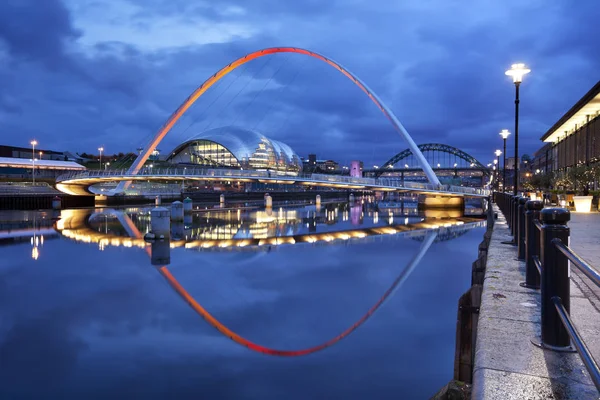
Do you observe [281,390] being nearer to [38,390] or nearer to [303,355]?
[303,355]

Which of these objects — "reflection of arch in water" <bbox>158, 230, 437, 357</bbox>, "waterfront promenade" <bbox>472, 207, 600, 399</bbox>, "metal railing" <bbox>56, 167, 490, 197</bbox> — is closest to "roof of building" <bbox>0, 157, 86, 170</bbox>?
"metal railing" <bbox>56, 167, 490, 197</bbox>

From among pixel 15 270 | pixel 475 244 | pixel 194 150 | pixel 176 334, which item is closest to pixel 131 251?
pixel 15 270

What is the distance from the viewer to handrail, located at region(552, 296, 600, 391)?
256 centimetres

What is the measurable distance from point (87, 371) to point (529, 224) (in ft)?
24.3

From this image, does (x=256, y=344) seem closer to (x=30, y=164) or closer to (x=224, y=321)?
(x=224, y=321)

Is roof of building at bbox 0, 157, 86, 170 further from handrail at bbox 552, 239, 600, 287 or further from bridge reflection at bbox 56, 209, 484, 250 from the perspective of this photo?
handrail at bbox 552, 239, 600, 287

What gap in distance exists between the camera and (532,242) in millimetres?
6055

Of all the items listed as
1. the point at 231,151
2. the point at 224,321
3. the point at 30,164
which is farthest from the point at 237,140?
the point at 224,321

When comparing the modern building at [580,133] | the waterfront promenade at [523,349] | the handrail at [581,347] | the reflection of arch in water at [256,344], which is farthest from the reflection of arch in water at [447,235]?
the handrail at [581,347]

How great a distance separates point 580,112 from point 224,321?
54.3 meters

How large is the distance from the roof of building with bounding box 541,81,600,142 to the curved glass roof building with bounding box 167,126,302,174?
63.8 metres

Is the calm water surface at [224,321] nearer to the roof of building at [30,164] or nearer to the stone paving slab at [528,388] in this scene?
the stone paving slab at [528,388]

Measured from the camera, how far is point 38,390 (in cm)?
702

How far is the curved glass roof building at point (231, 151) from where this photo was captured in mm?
116938
